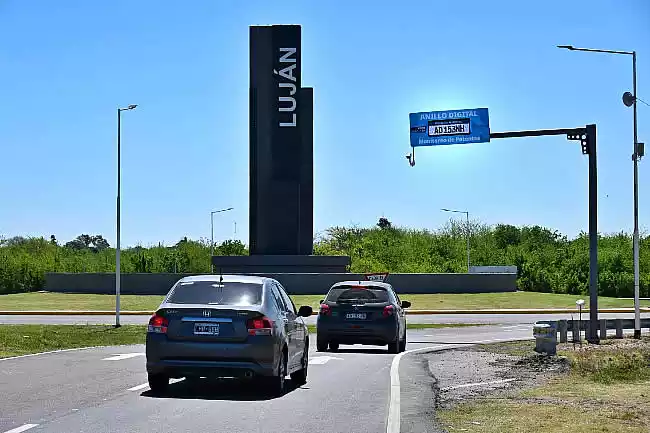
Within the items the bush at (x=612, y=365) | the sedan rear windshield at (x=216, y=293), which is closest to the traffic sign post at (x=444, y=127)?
the bush at (x=612, y=365)

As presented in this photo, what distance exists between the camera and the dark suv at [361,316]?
2698cm

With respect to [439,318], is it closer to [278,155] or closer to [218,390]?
[278,155]

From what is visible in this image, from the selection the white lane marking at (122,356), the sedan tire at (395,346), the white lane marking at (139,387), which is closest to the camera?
the white lane marking at (139,387)

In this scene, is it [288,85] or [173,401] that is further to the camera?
[288,85]

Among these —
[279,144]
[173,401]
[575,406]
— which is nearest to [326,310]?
[173,401]

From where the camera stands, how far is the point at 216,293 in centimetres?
1623

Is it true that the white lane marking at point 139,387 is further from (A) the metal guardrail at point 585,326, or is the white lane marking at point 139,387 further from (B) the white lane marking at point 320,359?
(A) the metal guardrail at point 585,326

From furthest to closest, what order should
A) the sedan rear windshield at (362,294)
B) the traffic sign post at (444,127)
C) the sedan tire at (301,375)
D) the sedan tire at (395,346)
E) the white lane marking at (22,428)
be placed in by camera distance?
the traffic sign post at (444,127) → the sedan tire at (395,346) → the sedan rear windshield at (362,294) → the sedan tire at (301,375) → the white lane marking at (22,428)

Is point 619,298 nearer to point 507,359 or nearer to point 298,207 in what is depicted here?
point 298,207

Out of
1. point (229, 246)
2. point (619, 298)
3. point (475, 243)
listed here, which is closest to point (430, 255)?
point (475, 243)

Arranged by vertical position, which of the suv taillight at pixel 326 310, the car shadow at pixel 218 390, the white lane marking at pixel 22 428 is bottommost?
the car shadow at pixel 218 390

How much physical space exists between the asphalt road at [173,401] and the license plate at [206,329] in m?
0.89

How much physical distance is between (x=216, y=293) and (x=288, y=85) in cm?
4187

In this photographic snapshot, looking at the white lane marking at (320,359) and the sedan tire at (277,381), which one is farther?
the white lane marking at (320,359)
